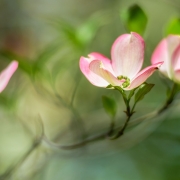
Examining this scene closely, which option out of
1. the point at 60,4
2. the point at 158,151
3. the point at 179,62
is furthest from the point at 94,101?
the point at 179,62

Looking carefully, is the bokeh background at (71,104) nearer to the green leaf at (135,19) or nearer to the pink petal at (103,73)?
the green leaf at (135,19)

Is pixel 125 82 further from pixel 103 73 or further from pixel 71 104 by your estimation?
pixel 71 104

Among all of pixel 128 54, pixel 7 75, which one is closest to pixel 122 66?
pixel 128 54

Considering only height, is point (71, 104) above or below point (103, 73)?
below

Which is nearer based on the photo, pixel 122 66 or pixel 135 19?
pixel 122 66

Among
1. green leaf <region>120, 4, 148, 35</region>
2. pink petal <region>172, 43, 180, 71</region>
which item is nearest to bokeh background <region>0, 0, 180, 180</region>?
green leaf <region>120, 4, 148, 35</region>

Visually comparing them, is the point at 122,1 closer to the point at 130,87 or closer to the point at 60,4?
the point at 60,4
